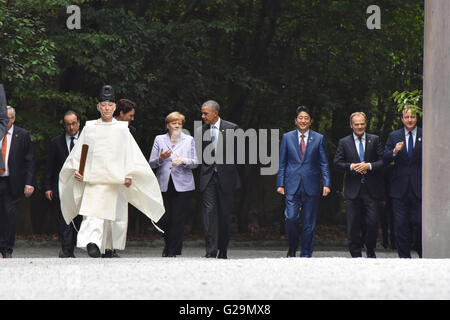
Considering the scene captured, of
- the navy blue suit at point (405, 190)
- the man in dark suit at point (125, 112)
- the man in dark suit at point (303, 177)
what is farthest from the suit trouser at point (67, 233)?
the navy blue suit at point (405, 190)

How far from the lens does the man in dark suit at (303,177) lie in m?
13.4

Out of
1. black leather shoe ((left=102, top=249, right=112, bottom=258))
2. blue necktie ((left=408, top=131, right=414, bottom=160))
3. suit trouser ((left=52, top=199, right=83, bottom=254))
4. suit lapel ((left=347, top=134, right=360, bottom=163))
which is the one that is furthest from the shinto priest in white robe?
blue necktie ((left=408, top=131, right=414, bottom=160))

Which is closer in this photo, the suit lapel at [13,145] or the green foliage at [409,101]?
the green foliage at [409,101]

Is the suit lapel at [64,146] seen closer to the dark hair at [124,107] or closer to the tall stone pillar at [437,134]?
the dark hair at [124,107]

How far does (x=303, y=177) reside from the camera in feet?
44.0

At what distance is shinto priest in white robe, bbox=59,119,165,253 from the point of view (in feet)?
41.4

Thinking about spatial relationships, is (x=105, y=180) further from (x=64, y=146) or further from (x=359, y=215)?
(x=359, y=215)

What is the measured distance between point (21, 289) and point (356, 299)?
2.68 m

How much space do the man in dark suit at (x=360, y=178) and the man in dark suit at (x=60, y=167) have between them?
3.68 m

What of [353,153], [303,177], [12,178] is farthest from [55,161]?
[353,153]

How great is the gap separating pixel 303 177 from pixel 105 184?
2.67m

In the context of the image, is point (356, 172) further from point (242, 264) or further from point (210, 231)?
point (242, 264)

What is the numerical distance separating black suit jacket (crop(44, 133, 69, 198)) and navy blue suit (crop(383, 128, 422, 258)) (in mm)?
4502
